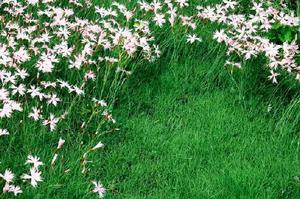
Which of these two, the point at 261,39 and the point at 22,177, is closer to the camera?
the point at 22,177

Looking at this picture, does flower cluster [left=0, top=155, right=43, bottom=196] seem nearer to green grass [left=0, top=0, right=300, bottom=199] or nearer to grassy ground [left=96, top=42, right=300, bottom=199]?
green grass [left=0, top=0, right=300, bottom=199]

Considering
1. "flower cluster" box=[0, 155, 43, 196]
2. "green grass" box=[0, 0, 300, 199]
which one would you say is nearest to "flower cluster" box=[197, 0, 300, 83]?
"green grass" box=[0, 0, 300, 199]

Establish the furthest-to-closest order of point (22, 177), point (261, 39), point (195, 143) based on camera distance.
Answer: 1. point (261, 39)
2. point (195, 143)
3. point (22, 177)

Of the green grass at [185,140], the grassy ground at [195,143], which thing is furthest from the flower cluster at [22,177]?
the grassy ground at [195,143]

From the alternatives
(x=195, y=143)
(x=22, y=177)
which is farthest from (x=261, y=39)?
(x=22, y=177)

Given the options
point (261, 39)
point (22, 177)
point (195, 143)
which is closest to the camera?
point (22, 177)

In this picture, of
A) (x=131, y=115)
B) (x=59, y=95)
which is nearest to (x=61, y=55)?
(x=59, y=95)

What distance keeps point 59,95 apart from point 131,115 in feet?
2.00

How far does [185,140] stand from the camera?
418 cm

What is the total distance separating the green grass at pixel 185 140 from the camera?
12.2 feet

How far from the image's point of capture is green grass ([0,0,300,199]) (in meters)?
3.71

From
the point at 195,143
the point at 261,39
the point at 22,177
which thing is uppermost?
the point at 261,39

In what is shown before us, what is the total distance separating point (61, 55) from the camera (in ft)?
14.9

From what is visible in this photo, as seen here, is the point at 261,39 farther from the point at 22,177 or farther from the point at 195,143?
the point at 22,177
